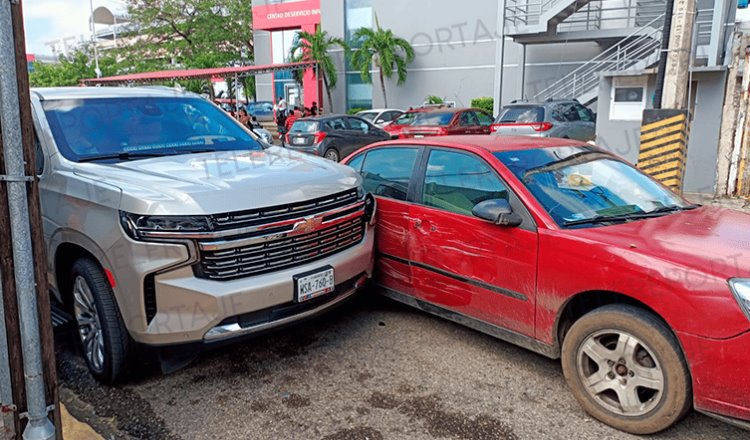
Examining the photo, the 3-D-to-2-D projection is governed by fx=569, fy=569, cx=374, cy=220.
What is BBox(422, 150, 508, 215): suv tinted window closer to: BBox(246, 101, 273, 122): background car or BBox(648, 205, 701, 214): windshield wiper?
BBox(648, 205, 701, 214): windshield wiper

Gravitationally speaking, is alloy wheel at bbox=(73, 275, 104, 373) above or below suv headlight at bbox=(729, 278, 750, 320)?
below

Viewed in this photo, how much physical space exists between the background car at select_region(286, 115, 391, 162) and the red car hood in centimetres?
1251

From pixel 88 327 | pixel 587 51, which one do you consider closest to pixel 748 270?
pixel 88 327

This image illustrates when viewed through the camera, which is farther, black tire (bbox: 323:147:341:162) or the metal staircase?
the metal staircase

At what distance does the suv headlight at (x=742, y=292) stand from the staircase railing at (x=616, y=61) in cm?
1540

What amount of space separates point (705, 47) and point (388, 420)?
14504 millimetres

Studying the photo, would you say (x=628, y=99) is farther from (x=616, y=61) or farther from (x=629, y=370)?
(x=629, y=370)

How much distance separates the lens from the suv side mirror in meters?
3.63

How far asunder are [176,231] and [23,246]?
99 cm

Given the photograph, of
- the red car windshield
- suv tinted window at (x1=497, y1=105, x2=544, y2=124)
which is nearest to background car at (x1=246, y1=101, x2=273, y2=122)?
the red car windshield

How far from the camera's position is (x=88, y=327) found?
379 cm

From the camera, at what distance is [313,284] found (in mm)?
3727

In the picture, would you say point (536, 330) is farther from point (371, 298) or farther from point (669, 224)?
point (371, 298)

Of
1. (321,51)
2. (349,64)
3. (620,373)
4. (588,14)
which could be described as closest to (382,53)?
(349,64)
